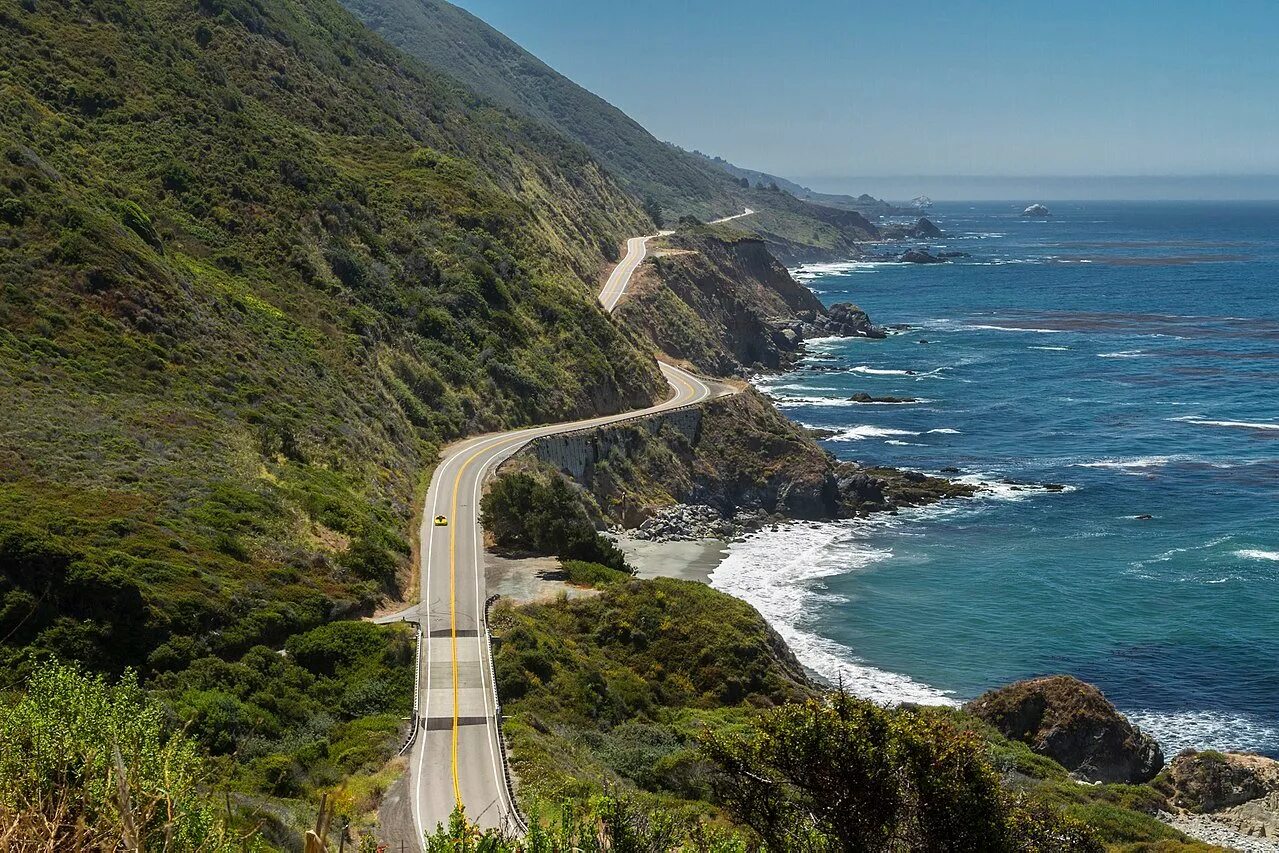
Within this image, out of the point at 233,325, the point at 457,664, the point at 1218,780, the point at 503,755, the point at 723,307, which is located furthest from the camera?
the point at 723,307

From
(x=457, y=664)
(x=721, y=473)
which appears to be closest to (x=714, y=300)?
(x=721, y=473)

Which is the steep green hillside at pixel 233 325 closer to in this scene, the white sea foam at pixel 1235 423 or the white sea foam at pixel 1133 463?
the white sea foam at pixel 1133 463

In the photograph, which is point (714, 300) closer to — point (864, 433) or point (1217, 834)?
point (864, 433)

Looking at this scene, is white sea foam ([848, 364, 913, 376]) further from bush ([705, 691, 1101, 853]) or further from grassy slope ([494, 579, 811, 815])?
bush ([705, 691, 1101, 853])

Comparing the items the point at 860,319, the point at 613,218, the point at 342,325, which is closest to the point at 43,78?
the point at 342,325

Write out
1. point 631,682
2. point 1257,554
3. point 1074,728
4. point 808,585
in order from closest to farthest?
point 631,682 → point 1074,728 → point 808,585 → point 1257,554

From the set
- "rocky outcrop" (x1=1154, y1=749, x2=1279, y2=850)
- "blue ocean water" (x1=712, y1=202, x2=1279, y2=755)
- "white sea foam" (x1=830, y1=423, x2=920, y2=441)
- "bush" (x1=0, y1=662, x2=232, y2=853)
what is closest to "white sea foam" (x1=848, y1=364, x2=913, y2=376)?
"blue ocean water" (x1=712, y1=202, x2=1279, y2=755)
